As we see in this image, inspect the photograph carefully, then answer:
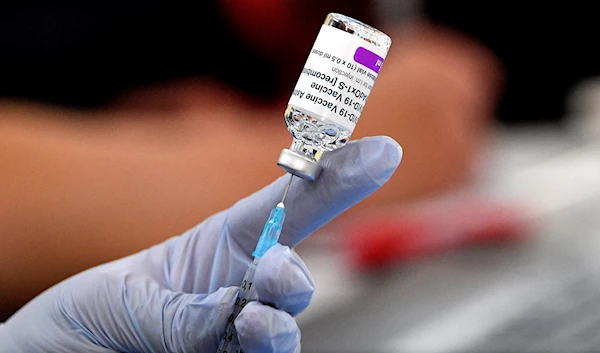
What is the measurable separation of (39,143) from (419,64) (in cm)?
152

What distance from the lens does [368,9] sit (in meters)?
2.81

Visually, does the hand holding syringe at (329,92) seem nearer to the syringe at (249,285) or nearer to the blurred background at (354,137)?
the syringe at (249,285)

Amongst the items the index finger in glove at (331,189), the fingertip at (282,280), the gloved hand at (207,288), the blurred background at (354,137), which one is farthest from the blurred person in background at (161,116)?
the fingertip at (282,280)

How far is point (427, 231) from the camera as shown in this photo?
2.20m

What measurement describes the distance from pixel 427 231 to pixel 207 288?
4.53 feet

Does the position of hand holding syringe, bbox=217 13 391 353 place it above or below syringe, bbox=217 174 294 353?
above

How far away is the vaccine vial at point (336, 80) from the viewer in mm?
749

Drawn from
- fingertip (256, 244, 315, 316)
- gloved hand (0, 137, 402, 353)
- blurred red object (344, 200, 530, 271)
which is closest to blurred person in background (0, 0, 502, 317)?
blurred red object (344, 200, 530, 271)

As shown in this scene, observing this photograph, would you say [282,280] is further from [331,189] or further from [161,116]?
[161,116]

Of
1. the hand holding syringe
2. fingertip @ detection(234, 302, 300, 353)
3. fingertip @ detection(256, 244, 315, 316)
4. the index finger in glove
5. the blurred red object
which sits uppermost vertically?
the blurred red object

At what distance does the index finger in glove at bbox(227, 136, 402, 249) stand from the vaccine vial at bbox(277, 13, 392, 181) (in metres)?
0.04

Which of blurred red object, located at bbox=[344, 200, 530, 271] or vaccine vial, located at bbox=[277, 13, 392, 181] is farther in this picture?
blurred red object, located at bbox=[344, 200, 530, 271]

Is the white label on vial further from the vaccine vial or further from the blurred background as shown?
the blurred background

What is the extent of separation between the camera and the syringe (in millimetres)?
786
